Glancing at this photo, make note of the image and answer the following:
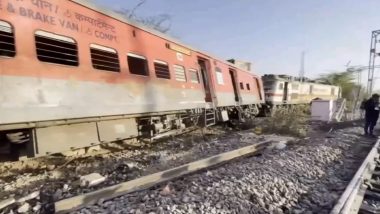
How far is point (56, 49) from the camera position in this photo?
19.5 ft

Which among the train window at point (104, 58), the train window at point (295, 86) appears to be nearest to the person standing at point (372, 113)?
the train window at point (104, 58)

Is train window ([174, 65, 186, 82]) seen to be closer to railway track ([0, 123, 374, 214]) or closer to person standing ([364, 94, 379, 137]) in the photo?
railway track ([0, 123, 374, 214])

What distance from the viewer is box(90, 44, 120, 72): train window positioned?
675 centimetres

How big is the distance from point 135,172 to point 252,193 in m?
2.54

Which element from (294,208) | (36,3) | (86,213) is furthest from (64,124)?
(294,208)

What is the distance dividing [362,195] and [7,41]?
19.1ft

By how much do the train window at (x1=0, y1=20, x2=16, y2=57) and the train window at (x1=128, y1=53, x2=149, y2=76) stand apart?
293cm

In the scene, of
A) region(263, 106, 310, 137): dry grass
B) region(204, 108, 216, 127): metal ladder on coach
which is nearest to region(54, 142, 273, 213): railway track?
region(204, 108, 216, 127): metal ladder on coach

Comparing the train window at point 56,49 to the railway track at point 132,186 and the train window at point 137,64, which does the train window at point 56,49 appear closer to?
the train window at point 137,64

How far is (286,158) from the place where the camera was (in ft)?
25.0

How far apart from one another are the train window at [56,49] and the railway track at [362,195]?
16.0ft

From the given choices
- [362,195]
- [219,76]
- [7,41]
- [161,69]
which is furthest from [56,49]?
[219,76]

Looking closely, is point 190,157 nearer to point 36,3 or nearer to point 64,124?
point 64,124

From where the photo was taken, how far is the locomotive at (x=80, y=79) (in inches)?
205
